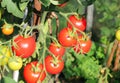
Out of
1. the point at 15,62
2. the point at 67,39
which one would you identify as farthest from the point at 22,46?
the point at 67,39

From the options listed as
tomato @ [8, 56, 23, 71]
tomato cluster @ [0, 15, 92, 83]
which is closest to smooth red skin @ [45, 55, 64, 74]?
tomato cluster @ [0, 15, 92, 83]

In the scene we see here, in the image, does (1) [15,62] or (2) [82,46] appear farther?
(2) [82,46]

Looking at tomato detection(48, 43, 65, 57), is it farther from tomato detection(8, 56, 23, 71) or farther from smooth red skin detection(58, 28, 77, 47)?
tomato detection(8, 56, 23, 71)

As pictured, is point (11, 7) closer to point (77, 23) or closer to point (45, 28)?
Result: point (45, 28)

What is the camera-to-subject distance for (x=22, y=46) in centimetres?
117

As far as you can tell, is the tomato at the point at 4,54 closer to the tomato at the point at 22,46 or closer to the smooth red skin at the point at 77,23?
the tomato at the point at 22,46

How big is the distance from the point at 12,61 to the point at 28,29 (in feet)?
0.39

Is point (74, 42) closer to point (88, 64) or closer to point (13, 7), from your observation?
point (13, 7)

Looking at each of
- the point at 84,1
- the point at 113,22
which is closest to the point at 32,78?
the point at 84,1

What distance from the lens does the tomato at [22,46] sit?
3.83 feet

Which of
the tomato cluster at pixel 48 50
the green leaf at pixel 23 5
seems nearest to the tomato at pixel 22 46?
the tomato cluster at pixel 48 50

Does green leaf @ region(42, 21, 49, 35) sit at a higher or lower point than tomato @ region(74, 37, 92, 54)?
higher

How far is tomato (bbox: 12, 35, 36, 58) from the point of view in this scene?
117 centimetres

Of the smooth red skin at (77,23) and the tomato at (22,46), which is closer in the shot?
Answer: the tomato at (22,46)
